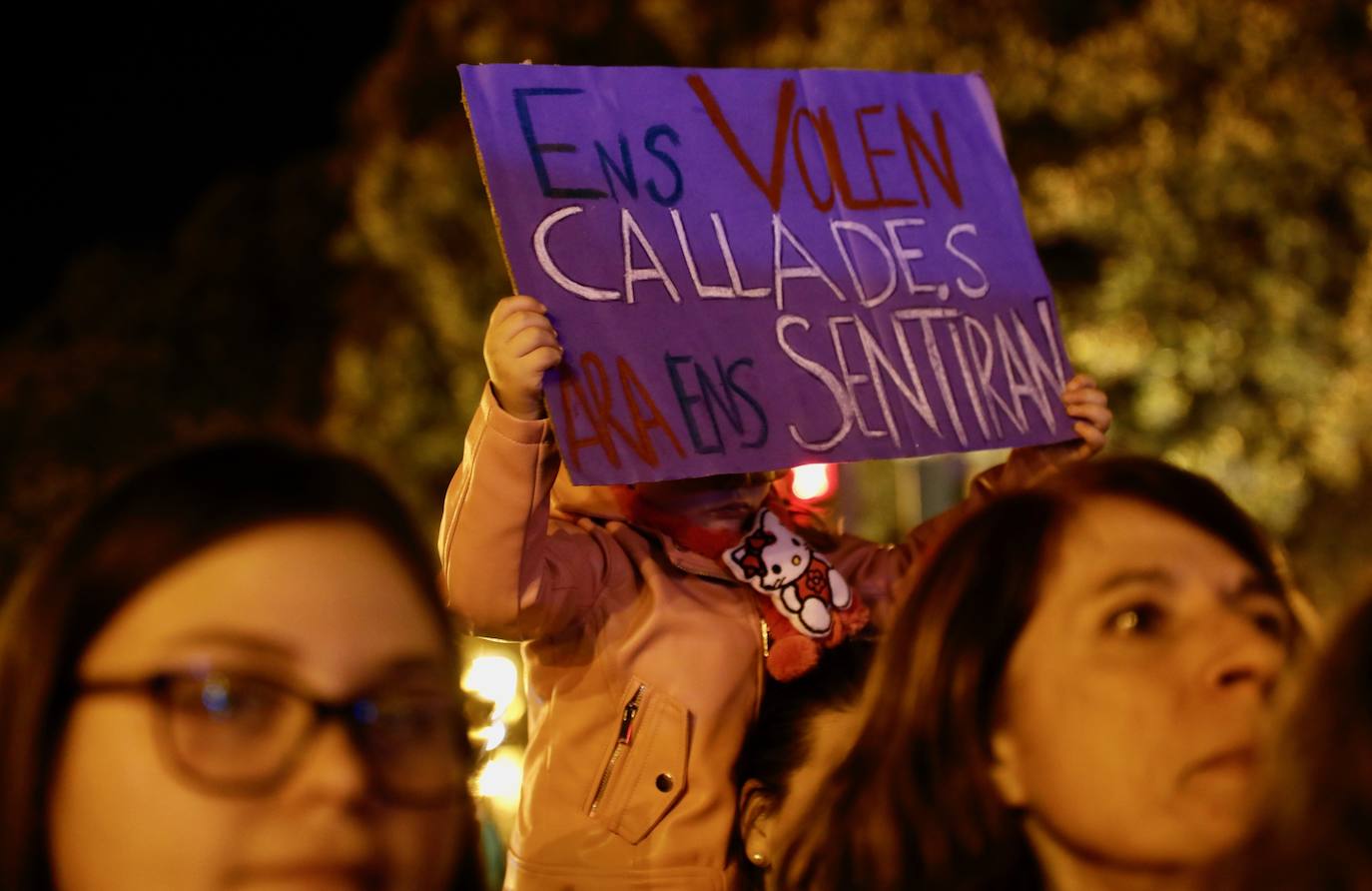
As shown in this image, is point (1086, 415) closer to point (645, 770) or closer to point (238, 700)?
point (645, 770)

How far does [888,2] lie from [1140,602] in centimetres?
1088

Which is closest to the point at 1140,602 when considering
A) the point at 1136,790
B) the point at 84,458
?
the point at 1136,790

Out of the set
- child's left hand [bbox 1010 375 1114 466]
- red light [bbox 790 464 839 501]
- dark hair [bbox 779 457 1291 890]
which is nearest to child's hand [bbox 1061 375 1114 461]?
child's left hand [bbox 1010 375 1114 466]

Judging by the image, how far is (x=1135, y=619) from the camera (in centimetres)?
203

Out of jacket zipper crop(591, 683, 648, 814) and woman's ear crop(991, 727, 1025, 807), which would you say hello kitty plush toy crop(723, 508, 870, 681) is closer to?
jacket zipper crop(591, 683, 648, 814)

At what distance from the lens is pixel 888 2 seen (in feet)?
40.0

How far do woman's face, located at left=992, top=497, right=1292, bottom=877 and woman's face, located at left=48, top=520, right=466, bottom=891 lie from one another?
0.86 meters

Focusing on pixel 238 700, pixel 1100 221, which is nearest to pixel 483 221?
pixel 1100 221

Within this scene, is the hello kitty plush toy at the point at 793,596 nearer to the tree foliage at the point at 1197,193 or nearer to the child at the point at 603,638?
the child at the point at 603,638

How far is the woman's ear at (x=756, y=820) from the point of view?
2840 mm

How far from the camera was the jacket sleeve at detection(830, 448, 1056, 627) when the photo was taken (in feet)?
10.5

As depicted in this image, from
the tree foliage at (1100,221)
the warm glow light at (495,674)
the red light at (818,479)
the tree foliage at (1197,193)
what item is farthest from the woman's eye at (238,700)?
the tree foliage at (1197,193)

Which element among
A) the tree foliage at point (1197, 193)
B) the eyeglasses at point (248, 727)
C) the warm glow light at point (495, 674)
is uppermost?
the tree foliage at point (1197, 193)

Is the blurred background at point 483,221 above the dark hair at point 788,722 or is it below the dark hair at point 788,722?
above
